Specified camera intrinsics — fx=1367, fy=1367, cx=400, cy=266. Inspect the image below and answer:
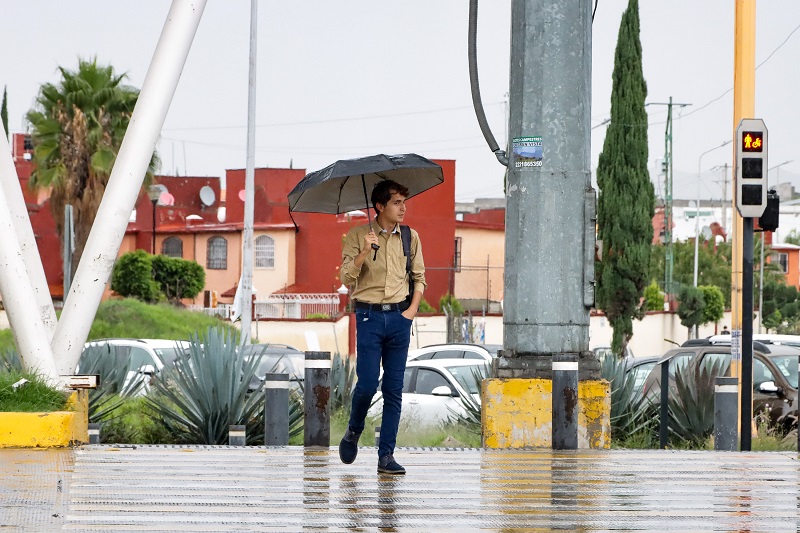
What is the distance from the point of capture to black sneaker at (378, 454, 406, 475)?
8.53 metres

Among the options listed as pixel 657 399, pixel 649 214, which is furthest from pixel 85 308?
pixel 649 214

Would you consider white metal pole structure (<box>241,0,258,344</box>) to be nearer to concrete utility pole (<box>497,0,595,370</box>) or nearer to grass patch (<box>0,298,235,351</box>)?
grass patch (<box>0,298,235,351</box>)

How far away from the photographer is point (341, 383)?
59.3 ft

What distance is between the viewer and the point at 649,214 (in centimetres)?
5169

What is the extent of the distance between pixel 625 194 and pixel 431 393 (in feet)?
111

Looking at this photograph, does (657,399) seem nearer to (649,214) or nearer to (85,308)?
(85,308)

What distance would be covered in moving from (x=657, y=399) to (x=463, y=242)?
160 feet

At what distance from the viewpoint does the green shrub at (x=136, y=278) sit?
52750 millimetres

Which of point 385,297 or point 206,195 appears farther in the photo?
point 206,195

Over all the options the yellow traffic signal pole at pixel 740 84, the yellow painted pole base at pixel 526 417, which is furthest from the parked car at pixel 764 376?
the yellow painted pole base at pixel 526 417

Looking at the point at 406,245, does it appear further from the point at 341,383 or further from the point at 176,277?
the point at 176,277

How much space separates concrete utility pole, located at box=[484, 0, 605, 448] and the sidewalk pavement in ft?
4.47

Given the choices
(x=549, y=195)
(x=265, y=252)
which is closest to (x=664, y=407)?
(x=549, y=195)

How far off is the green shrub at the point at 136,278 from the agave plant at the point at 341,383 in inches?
1377
